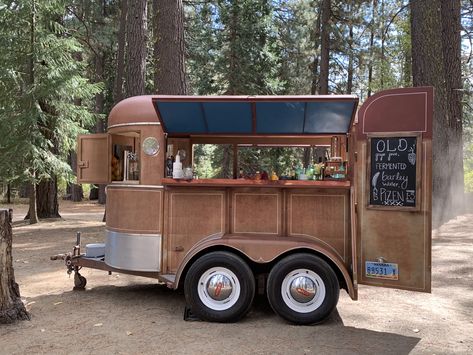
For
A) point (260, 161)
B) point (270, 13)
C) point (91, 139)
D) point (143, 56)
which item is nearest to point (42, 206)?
point (143, 56)

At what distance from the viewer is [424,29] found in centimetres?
1217

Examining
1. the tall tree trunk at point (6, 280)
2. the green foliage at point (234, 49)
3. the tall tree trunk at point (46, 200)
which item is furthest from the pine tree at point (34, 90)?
the tall tree trunk at point (6, 280)

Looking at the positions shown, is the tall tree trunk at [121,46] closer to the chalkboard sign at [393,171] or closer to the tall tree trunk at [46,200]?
the tall tree trunk at [46,200]

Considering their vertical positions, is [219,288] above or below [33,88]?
below

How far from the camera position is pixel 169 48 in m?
10.9

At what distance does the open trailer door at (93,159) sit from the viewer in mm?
6273

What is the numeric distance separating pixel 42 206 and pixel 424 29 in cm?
1357

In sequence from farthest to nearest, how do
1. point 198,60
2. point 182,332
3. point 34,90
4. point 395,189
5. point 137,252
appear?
point 198,60
point 34,90
point 137,252
point 395,189
point 182,332

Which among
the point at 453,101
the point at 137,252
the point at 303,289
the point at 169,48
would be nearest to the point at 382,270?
the point at 303,289

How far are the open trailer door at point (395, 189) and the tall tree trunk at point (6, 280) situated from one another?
3.81 meters

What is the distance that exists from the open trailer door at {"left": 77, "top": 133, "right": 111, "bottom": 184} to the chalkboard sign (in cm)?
344

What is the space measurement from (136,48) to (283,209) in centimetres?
863

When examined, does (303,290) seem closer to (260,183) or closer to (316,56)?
(260,183)

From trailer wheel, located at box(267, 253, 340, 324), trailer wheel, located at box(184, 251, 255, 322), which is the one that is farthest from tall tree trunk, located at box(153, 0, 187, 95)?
trailer wheel, located at box(267, 253, 340, 324)
